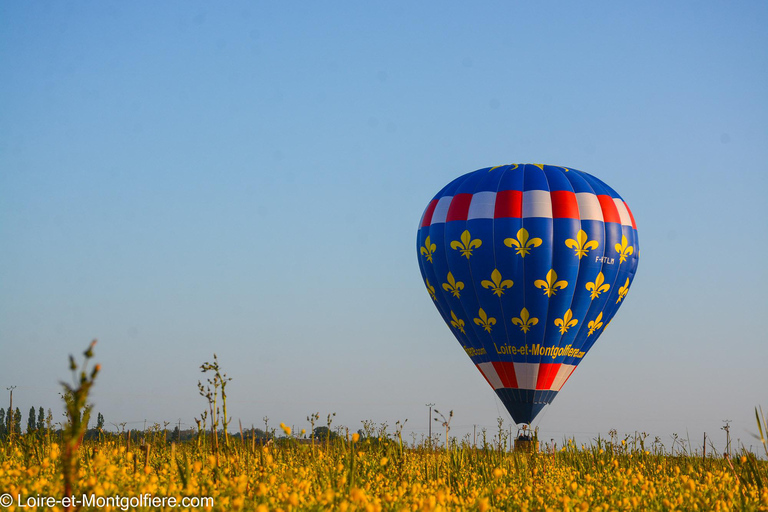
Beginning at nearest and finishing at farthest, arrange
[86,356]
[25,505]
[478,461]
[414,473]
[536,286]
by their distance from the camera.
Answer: [86,356] → [25,505] → [414,473] → [478,461] → [536,286]

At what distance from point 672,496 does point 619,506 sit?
66.4 inches

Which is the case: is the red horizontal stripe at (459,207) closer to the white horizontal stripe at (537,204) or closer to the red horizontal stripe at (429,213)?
the red horizontal stripe at (429,213)

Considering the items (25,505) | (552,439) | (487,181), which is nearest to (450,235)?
(487,181)

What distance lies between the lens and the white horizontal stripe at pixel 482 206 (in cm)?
2766

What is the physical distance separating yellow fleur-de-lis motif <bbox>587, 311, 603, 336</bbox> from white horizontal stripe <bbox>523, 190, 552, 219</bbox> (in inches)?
173

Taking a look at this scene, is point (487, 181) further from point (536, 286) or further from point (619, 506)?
point (619, 506)

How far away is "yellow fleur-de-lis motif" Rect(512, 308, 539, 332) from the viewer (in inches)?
1070

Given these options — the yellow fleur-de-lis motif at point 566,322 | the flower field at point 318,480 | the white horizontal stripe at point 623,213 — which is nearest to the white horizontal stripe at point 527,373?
the yellow fleur-de-lis motif at point 566,322

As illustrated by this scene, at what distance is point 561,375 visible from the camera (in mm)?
28500

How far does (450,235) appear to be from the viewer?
28141 mm

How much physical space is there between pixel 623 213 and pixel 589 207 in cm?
225

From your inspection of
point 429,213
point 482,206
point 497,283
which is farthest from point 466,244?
point 429,213

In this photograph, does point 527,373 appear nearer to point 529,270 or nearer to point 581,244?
point 529,270

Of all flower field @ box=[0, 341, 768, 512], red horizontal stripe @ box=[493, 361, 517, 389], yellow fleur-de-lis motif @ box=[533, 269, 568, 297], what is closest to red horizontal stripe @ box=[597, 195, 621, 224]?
yellow fleur-de-lis motif @ box=[533, 269, 568, 297]
